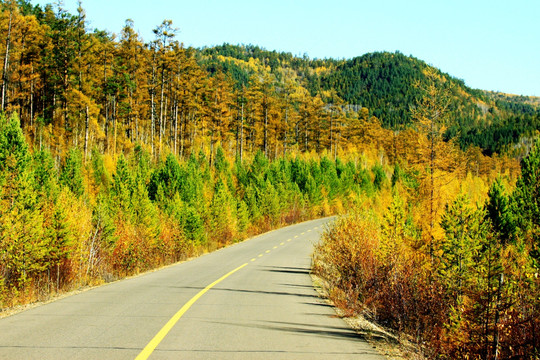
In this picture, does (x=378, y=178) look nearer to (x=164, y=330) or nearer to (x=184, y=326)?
(x=184, y=326)

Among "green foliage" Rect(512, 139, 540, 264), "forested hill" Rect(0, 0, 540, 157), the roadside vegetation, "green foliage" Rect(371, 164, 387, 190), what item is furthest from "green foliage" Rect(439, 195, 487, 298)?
"green foliage" Rect(371, 164, 387, 190)

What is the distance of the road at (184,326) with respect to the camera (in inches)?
246

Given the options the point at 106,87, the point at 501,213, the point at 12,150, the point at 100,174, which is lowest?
the point at 501,213

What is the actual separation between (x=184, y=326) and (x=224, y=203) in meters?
29.3

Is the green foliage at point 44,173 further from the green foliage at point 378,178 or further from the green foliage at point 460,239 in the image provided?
the green foliage at point 378,178

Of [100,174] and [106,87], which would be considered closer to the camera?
[100,174]

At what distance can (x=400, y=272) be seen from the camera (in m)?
14.1

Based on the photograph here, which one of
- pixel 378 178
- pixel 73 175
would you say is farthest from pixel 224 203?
pixel 378 178

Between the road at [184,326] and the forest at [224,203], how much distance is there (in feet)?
6.21

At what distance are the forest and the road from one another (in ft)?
6.21

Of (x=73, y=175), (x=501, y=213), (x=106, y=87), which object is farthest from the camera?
(x=106, y=87)

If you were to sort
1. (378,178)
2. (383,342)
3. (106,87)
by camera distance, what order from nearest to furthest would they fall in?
(383,342), (106,87), (378,178)

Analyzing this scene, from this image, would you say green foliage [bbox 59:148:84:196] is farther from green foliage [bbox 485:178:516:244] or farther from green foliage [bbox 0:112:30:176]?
green foliage [bbox 485:178:516:244]

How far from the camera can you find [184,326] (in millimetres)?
7887
